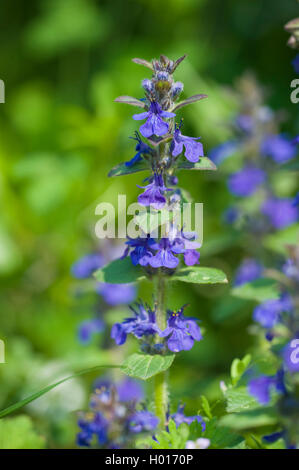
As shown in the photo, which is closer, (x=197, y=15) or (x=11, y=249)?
(x=11, y=249)

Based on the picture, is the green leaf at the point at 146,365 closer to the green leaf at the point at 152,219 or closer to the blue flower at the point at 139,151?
the green leaf at the point at 152,219

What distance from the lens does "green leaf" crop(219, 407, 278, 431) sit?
5.24 feet

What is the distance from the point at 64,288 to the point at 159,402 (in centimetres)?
180

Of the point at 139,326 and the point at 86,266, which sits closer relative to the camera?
the point at 139,326

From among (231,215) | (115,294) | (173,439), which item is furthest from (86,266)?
(173,439)

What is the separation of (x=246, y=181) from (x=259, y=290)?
77 centimetres

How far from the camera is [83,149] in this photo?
3.31 m

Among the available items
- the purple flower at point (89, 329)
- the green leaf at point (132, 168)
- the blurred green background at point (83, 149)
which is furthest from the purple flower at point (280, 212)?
→ the green leaf at point (132, 168)

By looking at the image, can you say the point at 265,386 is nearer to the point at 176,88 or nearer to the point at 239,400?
the point at 239,400

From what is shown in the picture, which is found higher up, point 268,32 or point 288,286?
point 268,32

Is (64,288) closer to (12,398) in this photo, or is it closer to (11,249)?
(11,249)

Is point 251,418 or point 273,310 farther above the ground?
point 273,310

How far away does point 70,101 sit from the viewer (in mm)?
4156
